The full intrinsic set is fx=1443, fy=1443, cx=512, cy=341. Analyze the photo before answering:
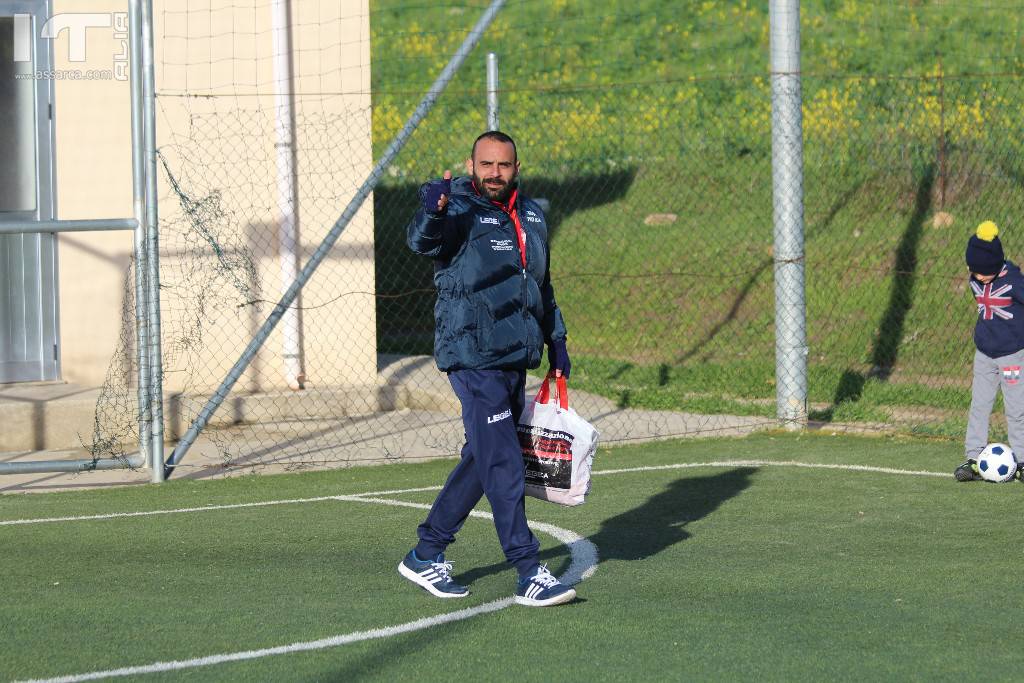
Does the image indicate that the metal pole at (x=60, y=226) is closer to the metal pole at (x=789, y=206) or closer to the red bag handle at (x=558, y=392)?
the red bag handle at (x=558, y=392)

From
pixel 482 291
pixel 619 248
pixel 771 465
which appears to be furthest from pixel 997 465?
pixel 619 248

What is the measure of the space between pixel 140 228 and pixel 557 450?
14.6 ft

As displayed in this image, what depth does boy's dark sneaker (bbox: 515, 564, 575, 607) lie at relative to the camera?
5871mm

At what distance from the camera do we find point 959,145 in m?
18.0

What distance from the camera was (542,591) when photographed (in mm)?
5879

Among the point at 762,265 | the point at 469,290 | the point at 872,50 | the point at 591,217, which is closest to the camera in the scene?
the point at 469,290

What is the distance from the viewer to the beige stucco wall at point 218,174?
12.1m

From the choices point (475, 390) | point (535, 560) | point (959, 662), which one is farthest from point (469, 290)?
point (959, 662)

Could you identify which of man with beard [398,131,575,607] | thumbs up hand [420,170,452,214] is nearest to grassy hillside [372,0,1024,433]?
man with beard [398,131,575,607]

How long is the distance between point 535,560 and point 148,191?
473cm

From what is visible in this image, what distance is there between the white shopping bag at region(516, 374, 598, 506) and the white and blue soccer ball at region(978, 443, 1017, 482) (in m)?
3.56

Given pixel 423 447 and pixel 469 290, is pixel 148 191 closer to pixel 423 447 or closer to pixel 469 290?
pixel 423 447

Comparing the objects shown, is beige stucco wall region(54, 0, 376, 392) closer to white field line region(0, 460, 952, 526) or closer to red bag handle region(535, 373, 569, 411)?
white field line region(0, 460, 952, 526)

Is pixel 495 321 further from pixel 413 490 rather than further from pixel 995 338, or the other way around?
pixel 995 338
